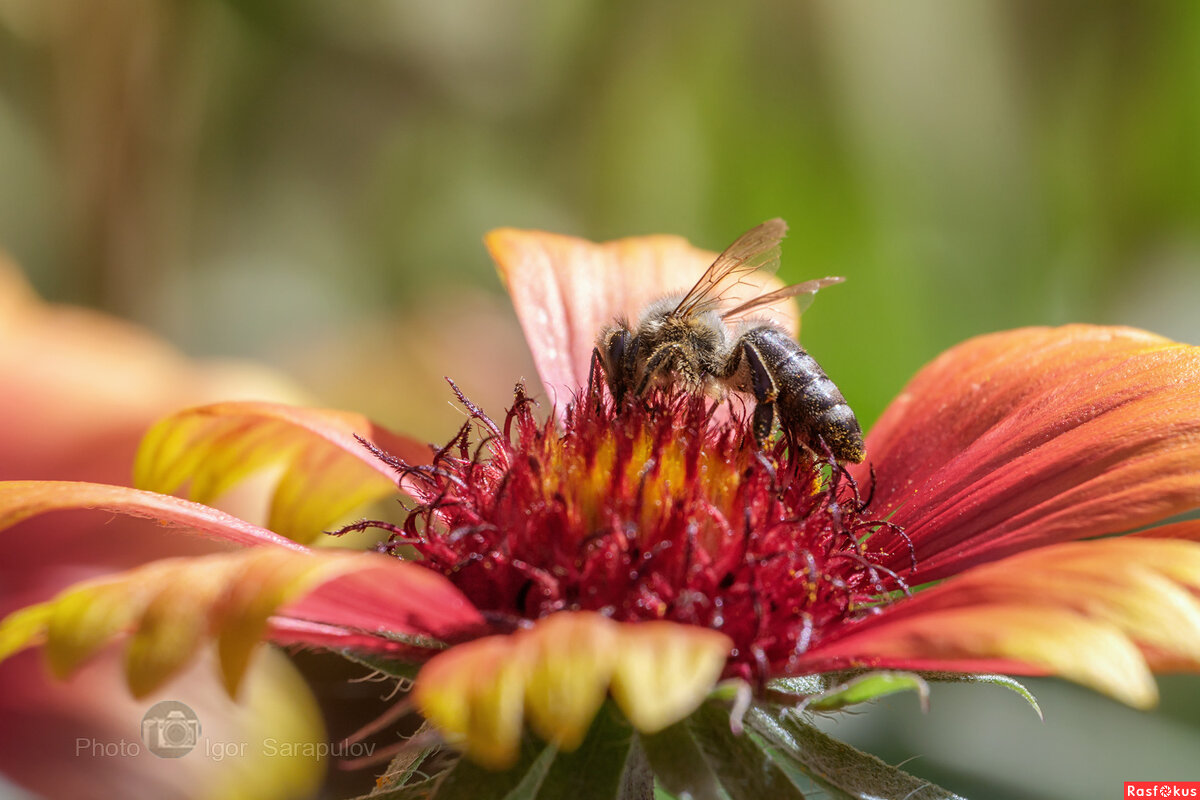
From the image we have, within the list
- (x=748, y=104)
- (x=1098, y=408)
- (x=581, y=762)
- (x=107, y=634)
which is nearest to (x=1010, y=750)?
(x=1098, y=408)

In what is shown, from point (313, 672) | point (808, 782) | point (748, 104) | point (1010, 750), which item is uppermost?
point (748, 104)

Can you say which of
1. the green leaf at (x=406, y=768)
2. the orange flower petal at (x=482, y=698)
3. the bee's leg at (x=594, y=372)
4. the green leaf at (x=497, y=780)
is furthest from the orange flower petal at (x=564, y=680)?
the bee's leg at (x=594, y=372)

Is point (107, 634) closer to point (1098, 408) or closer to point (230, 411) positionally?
point (230, 411)

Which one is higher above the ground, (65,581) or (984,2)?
(984,2)

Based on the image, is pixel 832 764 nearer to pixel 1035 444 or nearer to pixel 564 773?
pixel 564 773

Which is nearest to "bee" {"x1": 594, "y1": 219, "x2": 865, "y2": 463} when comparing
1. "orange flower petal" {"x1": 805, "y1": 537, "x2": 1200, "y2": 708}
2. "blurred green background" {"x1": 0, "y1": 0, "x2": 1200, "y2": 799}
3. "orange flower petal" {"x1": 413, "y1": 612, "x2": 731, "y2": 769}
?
"orange flower petal" {"x1": 805, "y1": 537, "x2": 1200, "y2": 708}

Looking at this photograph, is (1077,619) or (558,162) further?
(558,162)

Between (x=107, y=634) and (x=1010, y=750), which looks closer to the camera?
(x=107, y=634)

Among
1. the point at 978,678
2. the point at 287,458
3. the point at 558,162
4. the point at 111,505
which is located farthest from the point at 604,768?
the point at 558,162
